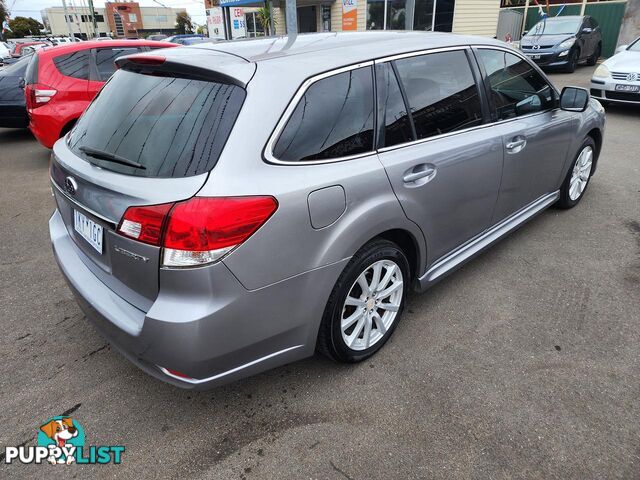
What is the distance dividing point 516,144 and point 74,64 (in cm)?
604

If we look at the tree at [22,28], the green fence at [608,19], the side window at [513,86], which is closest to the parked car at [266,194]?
the side window at [513,86]

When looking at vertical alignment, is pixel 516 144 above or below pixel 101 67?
below

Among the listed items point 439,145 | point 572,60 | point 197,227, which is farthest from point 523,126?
point 572,60

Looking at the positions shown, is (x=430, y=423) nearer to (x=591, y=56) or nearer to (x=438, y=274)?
(x=438, y=274)

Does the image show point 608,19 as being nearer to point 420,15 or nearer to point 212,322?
point 420,15

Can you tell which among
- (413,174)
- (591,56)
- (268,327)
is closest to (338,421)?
(268,327)

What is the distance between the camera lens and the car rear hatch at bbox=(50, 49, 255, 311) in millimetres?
1801

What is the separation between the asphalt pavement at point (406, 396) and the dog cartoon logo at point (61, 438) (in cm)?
4

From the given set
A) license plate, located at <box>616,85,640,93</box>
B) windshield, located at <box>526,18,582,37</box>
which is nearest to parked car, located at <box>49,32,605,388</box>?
license plate, located at <box>616,85,640,93</box>

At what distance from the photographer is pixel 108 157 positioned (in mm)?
2061

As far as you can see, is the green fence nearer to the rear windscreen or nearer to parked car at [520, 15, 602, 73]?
parked car at [520, 15, 602, 73]

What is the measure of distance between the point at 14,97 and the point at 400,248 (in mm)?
8231

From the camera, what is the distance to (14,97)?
25.8ft

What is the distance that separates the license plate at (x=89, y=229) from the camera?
203 centimetres
